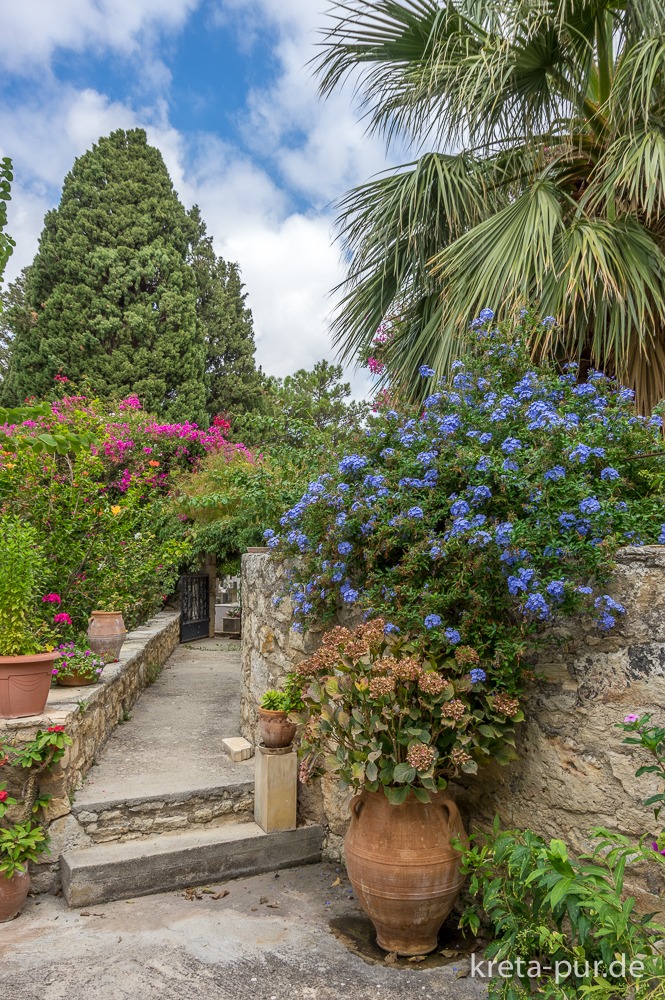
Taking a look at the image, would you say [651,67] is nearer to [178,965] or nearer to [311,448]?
[311,448]

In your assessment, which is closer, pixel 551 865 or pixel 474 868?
pixel 551 865

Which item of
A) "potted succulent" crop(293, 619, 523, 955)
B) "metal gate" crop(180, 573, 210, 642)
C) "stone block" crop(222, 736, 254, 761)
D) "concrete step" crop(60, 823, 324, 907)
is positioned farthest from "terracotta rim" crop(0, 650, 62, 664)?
"metal gate" crop(180, 573, 210, 642)

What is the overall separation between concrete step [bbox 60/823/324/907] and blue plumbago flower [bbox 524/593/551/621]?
2.03 m

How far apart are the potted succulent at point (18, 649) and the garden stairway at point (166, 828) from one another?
582 millimetres

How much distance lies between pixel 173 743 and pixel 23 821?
1379 millimetres

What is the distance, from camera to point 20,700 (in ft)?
10.5

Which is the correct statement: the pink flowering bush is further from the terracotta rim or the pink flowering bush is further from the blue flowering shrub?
the blue flowering shrub

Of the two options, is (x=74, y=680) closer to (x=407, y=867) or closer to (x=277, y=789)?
(x=277, y=789)

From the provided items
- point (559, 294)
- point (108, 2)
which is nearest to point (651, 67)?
point (559, 294)

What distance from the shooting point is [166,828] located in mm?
3379

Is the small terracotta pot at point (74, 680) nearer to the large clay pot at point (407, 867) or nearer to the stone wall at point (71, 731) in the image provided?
the stone wall at point (71, 731)

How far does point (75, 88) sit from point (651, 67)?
438cm

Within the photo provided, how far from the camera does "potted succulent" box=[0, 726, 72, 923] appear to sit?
112 inches

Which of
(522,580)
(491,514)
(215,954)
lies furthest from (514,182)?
(215,954)
